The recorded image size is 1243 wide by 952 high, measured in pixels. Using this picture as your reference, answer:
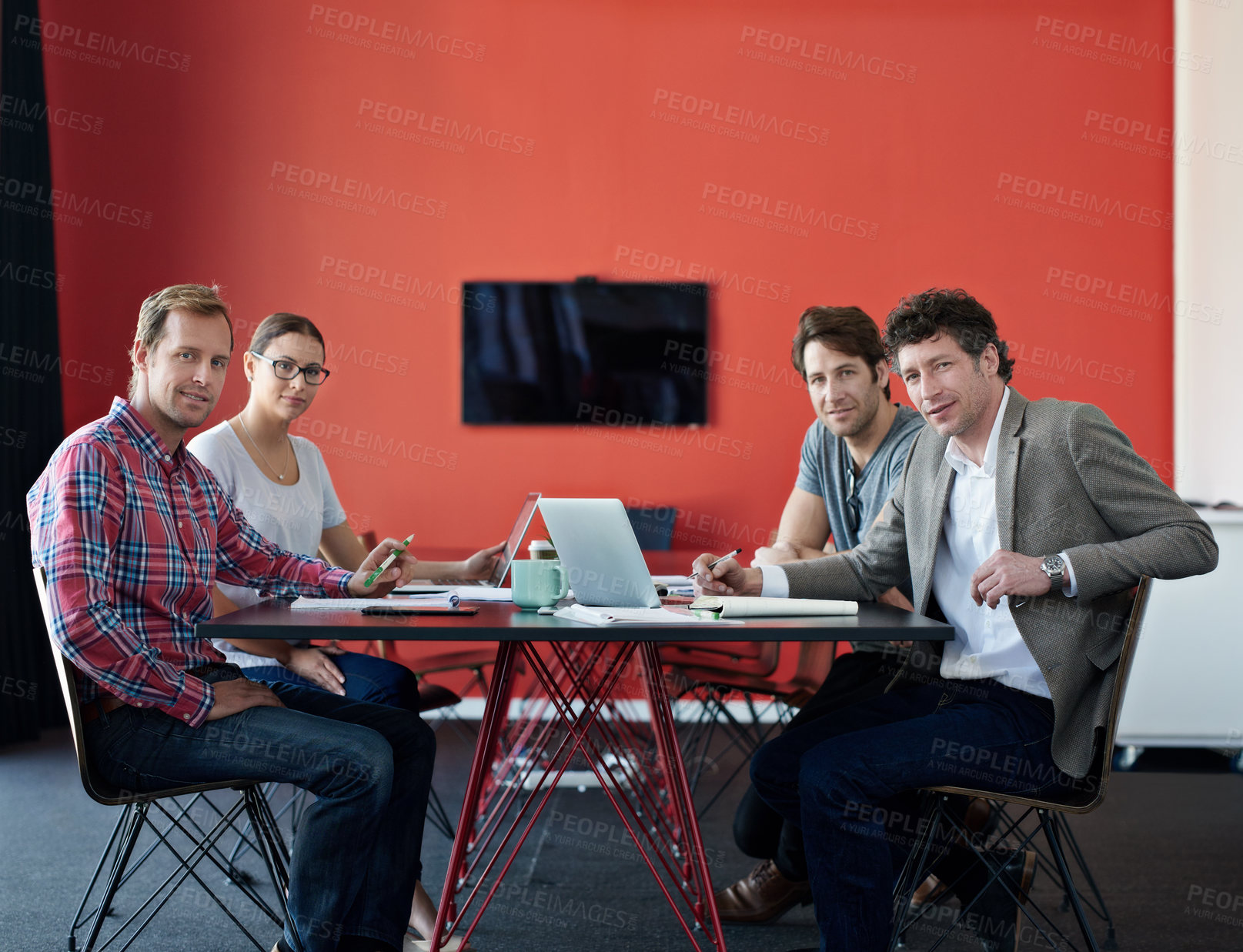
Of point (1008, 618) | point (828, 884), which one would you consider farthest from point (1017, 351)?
point (828, 884)

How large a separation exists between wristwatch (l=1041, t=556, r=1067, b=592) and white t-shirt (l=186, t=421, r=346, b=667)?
1727 mm

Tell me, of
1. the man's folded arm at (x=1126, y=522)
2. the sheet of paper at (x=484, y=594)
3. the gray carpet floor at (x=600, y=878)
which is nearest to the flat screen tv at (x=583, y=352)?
the gray carpet floor at (x=600, y=878)

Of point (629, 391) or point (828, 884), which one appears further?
point (629, 391)

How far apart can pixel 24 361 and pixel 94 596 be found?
3094 millimetres

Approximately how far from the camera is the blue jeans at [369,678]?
2.46 m

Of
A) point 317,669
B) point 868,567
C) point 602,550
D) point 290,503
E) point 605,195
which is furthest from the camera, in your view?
point 605,195

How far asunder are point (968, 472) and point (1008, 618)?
0.29 meters

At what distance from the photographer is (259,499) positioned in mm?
2629

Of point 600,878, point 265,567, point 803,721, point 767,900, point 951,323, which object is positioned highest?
point 951,323

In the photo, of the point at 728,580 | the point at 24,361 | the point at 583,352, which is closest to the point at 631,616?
the point at 728,580

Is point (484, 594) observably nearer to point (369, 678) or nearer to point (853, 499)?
point (369, 678)

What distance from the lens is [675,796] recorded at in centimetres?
249

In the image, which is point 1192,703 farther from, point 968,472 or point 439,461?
point 439,461

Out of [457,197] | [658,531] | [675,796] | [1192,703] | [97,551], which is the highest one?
[457,197]
